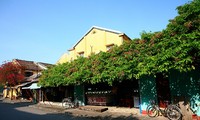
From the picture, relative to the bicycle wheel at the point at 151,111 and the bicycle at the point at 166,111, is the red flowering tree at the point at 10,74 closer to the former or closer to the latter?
the bicycle wheel at the point at 151,111

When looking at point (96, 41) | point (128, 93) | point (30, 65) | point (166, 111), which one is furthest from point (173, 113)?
point (30, 65)

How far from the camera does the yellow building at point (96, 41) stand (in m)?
23.6

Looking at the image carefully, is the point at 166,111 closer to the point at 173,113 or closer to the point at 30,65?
the point at 173,113

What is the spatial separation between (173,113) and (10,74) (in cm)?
3175

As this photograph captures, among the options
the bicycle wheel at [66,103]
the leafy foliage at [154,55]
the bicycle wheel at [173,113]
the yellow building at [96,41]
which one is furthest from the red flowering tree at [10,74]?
the bicycle wheel at [173,113]

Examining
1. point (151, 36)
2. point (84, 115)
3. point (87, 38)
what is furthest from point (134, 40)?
point (87, 38)

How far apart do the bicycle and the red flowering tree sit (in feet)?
95.5

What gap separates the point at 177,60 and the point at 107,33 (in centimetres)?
1468

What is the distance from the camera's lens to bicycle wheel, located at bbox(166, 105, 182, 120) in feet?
38.0

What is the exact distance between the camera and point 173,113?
11891 millimetres

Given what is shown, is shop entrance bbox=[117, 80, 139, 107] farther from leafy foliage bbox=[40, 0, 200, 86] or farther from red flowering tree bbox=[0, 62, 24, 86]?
red flowering tree bbox=[0, 62, 24, 86]

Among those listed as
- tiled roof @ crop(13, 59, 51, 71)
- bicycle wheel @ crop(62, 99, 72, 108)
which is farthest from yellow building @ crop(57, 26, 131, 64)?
tiled roof @ crop(13, 59, 51, 71)

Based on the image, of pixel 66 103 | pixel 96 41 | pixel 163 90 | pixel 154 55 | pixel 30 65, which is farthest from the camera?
pixel 30 65

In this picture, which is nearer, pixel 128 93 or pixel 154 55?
pixel 154 55
